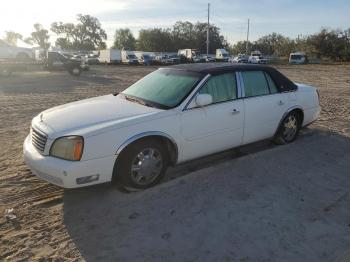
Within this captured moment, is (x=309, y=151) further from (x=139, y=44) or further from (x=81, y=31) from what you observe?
(x=81, y=31)

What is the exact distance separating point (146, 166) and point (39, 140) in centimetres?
135

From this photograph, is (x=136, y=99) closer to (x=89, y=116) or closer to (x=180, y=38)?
(x=89, y=116)

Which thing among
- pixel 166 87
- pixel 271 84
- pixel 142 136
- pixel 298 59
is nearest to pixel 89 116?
pixel 142 136

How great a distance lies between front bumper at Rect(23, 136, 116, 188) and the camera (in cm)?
400

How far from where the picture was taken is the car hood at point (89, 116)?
4.24m

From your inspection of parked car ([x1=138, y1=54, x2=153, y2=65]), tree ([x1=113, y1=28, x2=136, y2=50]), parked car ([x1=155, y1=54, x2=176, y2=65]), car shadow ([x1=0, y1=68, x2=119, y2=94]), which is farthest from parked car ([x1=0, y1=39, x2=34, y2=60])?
tree ([x1=113, y1=28, x2=136, y2=50])

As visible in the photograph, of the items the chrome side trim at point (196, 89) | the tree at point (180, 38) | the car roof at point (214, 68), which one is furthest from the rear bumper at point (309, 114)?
the tree at point (180, 38)

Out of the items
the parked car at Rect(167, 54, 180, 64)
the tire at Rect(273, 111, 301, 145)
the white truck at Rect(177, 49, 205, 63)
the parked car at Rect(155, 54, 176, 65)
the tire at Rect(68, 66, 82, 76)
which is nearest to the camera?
the tire at Rect(273, 111, 301, 145)

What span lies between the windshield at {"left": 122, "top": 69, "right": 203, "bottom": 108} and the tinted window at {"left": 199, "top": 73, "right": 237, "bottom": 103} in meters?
0.18

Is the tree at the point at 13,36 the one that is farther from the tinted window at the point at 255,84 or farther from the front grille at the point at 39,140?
the front grille at the point at 39,140

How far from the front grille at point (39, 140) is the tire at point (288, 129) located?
3.90 metres

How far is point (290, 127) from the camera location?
650cm

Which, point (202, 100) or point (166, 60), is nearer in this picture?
point (202, 100)

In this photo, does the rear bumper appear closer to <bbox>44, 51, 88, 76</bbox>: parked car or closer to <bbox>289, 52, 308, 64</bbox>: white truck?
<bbox>44, 51, 88, 76</bbox>: parked car
